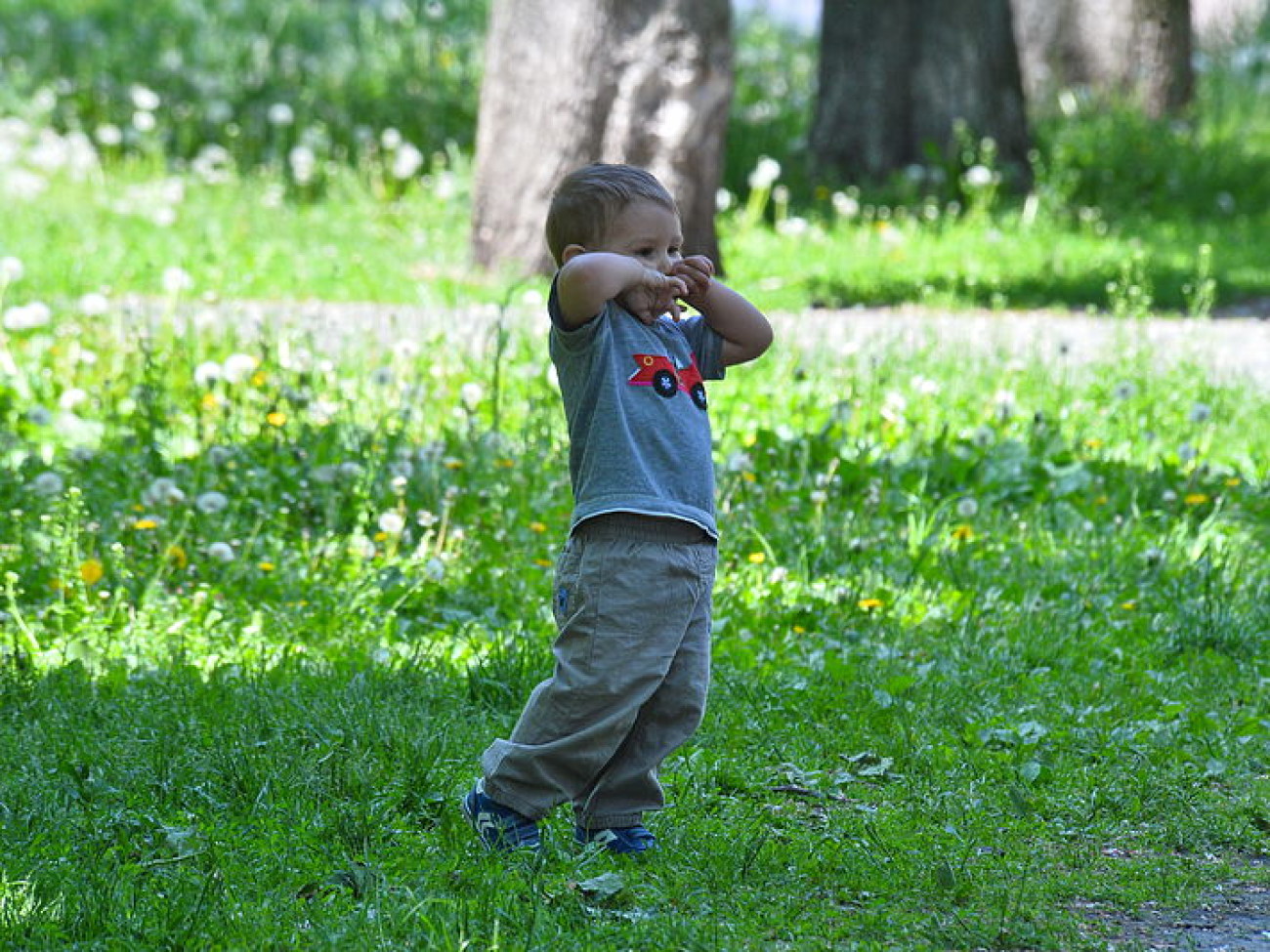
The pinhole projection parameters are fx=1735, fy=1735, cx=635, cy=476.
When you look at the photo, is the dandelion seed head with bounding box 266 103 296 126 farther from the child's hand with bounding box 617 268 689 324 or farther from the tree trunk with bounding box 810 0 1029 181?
the child's hand with bounding box 617 268 689 324

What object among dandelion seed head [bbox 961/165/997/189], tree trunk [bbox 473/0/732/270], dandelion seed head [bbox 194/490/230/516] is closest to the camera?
dandelion seed head [bbox 194/490/230/516]

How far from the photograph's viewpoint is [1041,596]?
195 inches

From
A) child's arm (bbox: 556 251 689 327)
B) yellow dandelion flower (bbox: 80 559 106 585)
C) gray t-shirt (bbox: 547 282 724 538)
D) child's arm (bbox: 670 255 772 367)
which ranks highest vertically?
child's arm (bbox: 556 251 689 327)

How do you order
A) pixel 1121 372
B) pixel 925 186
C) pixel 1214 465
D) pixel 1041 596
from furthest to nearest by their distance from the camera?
pixel 925 186 → pixel 1121 372 → pixel 1214 465 → pixel 1041 596

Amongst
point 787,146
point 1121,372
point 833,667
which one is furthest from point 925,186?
point 833,667

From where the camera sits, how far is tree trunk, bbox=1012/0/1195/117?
14141mm

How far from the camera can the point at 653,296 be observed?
310 centimetres

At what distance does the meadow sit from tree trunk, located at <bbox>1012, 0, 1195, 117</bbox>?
20.7 feet

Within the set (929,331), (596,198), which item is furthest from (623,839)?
(929,331)

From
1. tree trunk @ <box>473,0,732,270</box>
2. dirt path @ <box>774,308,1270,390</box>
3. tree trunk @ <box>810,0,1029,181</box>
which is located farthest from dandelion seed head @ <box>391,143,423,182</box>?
dirt path @ <box>774,308,1270,390</box>

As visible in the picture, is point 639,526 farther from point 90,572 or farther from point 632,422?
point 90,572

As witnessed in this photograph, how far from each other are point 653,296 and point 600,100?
579 centimetres

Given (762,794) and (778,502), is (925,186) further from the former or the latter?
(762,794)

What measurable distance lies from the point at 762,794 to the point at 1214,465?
3.16 m
